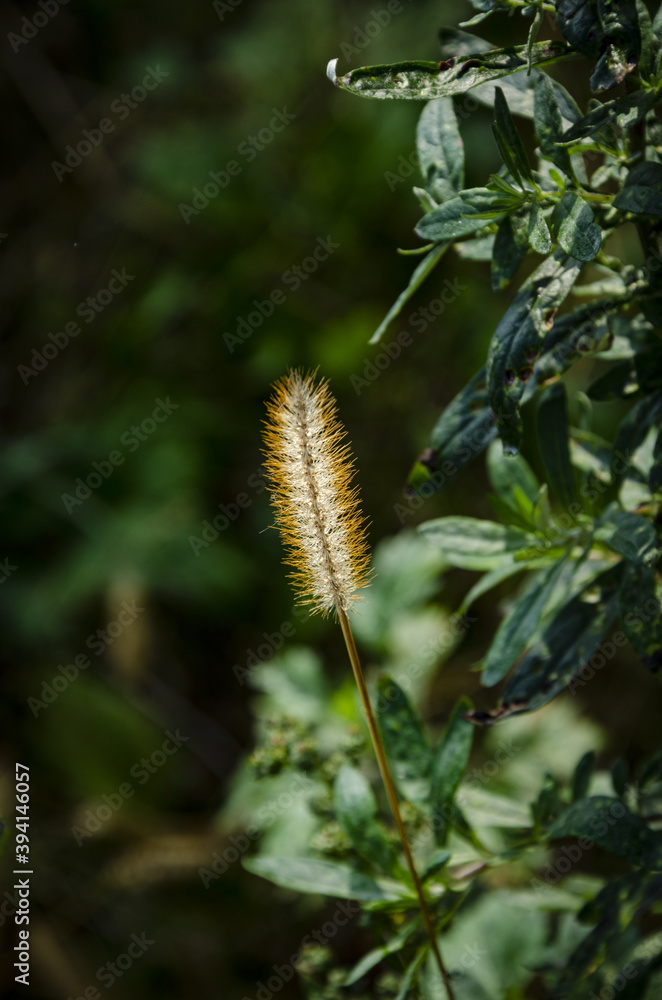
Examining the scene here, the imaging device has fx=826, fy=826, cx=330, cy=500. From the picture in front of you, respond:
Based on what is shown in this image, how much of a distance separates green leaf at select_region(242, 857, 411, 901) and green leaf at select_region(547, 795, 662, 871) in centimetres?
29

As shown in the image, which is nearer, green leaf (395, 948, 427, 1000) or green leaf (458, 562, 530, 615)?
green leaf (395, 948, 427, 1000)

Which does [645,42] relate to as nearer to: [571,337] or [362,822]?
[571,337]

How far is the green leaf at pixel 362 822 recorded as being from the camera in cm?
137

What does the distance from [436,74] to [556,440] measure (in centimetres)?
59

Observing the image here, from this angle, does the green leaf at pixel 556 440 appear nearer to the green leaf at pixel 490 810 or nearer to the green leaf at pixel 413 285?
the green leaf at pixel 413 285

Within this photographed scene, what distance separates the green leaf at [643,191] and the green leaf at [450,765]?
79 cm

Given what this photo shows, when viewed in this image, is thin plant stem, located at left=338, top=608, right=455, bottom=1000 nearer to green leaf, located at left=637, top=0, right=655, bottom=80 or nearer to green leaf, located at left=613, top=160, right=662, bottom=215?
green leaf, located at left=613, top=160, right=662, bottom=215

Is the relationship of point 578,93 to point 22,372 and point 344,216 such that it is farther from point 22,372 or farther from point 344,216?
point 22,372

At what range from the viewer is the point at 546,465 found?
1.36 meters

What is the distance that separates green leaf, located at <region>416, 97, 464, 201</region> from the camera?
122 cm

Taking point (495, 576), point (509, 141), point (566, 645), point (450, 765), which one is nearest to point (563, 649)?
point (566, 645)

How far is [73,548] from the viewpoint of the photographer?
376cm

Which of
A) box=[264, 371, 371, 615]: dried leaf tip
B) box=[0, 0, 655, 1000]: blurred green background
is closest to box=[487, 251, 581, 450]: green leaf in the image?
box=[264, 371, 371, 615]: dried leaf tip

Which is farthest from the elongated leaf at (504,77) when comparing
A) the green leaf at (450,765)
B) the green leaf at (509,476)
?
the green leaf at (450,765)
